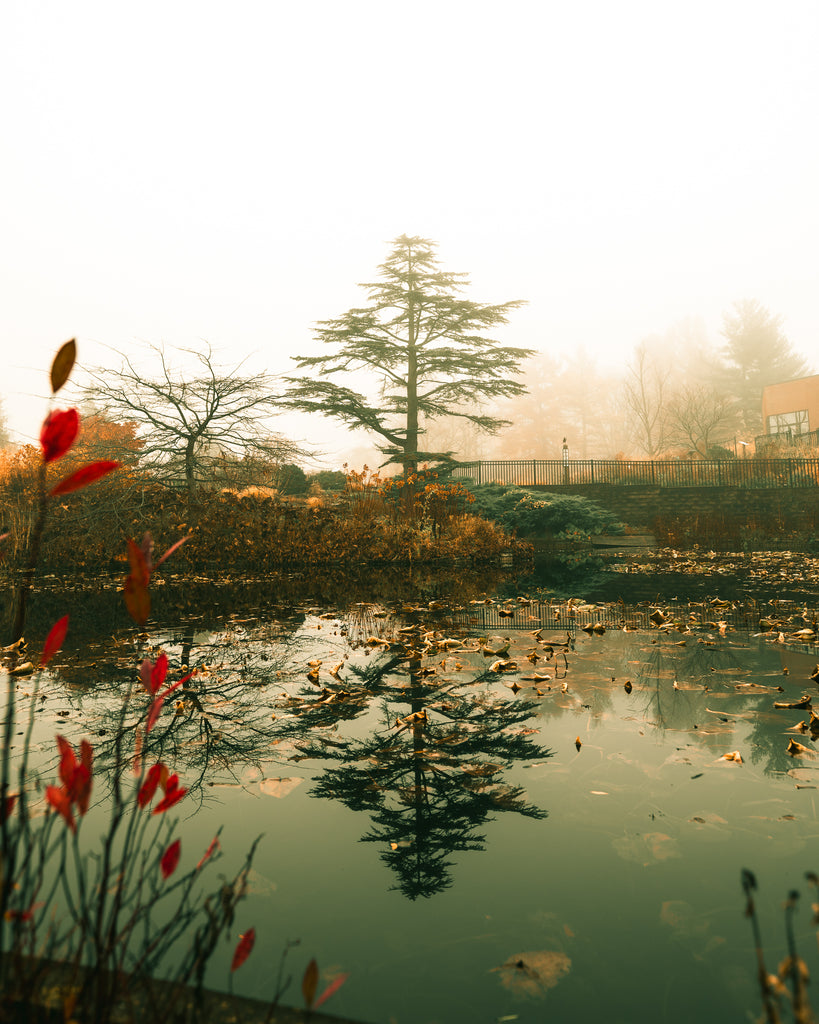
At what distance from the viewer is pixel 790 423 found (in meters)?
36.4

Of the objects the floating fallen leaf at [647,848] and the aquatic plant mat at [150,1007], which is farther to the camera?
the floating fallen leaf at [647,848]

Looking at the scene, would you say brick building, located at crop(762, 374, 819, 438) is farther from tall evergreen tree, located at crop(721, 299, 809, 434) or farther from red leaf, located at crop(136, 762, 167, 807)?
red leaf, located at crop(136, 762, 167, 807)

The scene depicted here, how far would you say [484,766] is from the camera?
3.20 metres

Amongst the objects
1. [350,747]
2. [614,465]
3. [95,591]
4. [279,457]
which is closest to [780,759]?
[350,747]

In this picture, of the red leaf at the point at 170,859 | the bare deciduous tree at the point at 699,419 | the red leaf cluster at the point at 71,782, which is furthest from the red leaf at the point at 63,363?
the bare deciduous tree at the point at 699,419

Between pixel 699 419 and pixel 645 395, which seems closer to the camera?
pixel 699 419

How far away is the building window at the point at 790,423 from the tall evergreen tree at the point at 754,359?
1269 cm

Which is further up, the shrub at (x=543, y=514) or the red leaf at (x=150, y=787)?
the shrub at (x=543, y=514)

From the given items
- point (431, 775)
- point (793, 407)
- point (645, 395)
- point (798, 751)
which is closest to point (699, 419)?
point (793, 407)

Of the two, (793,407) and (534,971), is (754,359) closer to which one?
(793,407)

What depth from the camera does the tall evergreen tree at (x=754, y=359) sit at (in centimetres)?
5047

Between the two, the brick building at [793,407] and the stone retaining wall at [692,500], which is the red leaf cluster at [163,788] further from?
the brick building at [793,407]

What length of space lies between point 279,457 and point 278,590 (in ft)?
11.3

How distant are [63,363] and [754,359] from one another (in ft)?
190
